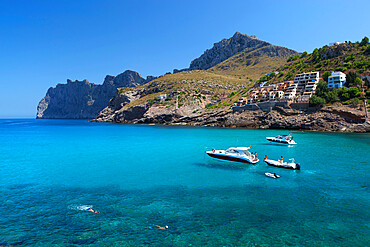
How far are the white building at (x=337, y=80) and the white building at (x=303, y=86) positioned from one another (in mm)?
6509

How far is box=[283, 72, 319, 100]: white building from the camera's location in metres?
107

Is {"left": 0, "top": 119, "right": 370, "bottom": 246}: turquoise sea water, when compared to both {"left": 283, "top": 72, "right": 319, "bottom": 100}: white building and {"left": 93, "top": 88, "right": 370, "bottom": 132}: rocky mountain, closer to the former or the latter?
{"left": 93, "top": 88, "right": 370, "bottom": 132}: rocky mountain

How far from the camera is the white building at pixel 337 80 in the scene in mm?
102188

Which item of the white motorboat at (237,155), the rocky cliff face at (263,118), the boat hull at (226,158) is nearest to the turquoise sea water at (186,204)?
the white motorboat at (237,155)

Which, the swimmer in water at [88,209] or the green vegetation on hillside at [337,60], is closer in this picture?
the swimmer in water at [88,209]

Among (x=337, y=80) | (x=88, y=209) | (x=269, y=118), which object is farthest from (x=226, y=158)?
(x=337, y=80)

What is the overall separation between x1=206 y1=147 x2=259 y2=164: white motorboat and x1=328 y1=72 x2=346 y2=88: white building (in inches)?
3494

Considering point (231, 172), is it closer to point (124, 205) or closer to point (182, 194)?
point (182, 194)

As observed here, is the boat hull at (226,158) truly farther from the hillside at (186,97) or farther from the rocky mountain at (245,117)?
the hillside at (186,97)

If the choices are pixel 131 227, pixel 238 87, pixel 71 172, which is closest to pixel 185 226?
pixel 131 227

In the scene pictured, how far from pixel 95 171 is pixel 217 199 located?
67.8 ft

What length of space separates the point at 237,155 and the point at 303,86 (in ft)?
315

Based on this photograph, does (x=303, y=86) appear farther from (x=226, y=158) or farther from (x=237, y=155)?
(x=226, y=158)

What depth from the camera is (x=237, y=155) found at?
126 feet
